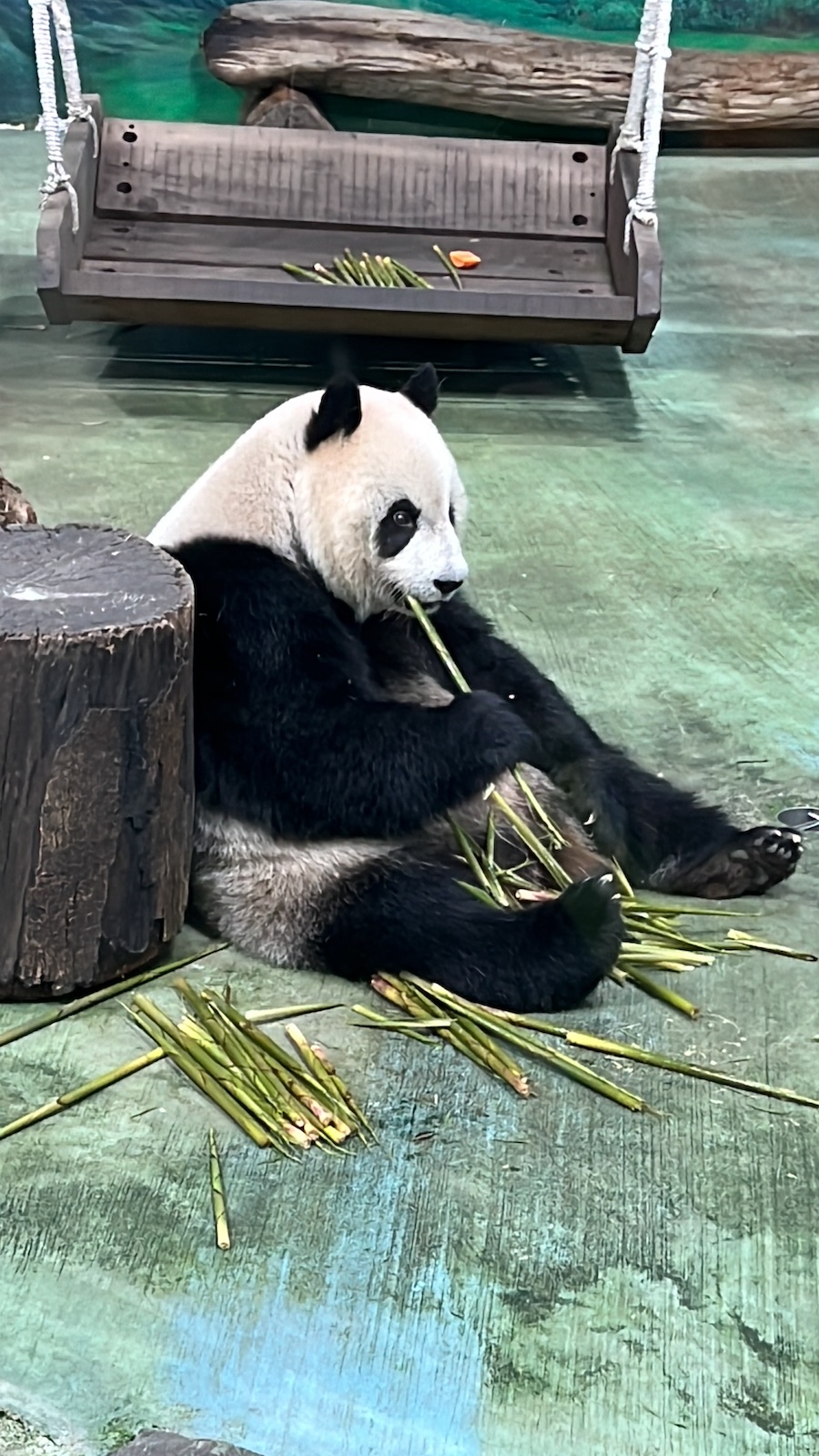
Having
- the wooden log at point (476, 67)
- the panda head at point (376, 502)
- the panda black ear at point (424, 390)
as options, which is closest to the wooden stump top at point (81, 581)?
the panda head at point (376, 502)

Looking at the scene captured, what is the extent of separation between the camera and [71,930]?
2594mm

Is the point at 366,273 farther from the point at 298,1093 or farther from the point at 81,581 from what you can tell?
the point at 298,1093

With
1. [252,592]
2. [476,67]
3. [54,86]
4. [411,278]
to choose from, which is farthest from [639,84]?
[252,592]

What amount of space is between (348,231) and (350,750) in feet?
14.4

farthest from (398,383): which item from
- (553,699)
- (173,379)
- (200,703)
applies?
(200,703)

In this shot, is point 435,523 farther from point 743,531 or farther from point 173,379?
point 173,379

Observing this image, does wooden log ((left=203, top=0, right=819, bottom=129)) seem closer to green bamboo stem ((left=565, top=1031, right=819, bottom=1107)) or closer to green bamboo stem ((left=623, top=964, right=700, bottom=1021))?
green bamboo stem ((left=623, top=964, right=700, bottom=1021))

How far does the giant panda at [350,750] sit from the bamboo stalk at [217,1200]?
1.79ft

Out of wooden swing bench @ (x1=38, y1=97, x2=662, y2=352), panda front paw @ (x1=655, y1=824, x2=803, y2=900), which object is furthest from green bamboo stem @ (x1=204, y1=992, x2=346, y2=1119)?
wooden swing bench @ (x1=38, y1=97, x2=662, y2=352)

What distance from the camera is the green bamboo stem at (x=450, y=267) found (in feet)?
20.2

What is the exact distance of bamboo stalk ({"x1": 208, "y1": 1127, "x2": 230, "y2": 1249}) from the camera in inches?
82.4

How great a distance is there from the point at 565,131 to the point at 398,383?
168 inches

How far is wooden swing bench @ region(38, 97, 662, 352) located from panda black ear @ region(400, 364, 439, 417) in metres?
2.59

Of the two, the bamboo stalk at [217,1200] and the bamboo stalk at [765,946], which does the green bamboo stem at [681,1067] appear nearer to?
the bamboo stalk at [765,946]
